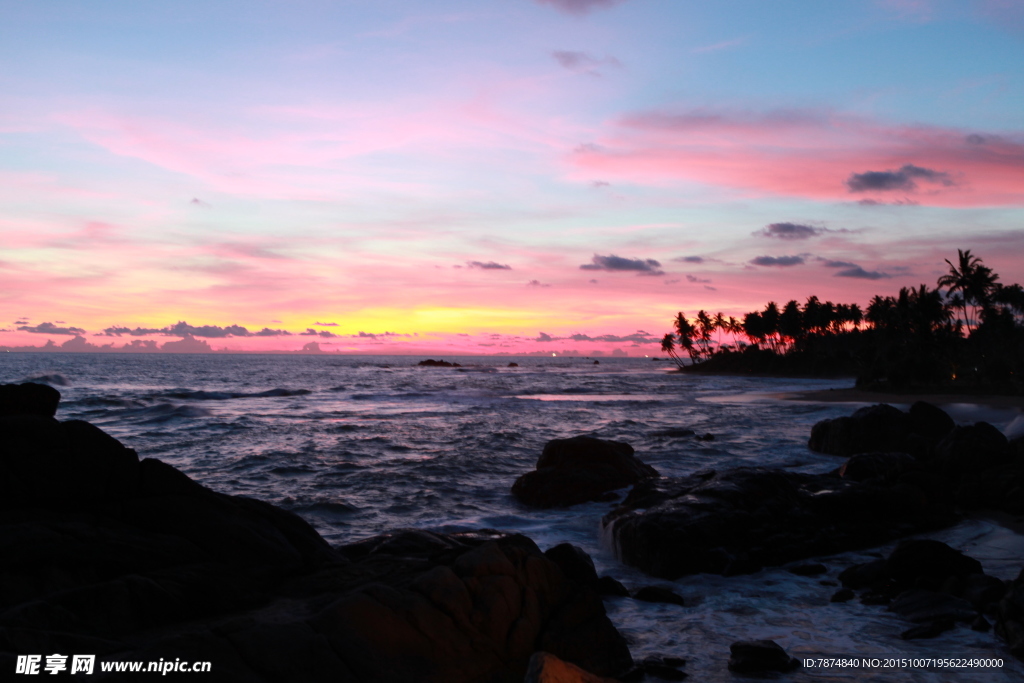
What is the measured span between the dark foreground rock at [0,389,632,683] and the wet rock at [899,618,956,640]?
9.67ft

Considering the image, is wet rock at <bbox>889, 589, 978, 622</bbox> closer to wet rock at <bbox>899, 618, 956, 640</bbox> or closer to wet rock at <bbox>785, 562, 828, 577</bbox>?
wet rock at <bbox>899, 618, 956, 640</bbox>

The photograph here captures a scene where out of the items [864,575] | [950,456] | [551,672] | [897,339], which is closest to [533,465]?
[950,456]

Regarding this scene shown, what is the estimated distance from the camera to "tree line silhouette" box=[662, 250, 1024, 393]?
Answer: 51.1 metres

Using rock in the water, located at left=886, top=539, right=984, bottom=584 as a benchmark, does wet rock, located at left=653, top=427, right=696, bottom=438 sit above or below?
below

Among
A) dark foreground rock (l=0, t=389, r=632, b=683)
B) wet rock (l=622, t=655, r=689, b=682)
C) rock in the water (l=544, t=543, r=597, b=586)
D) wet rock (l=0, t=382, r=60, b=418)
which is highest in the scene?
wet rock (l=0, t=382, r=60, b=418)

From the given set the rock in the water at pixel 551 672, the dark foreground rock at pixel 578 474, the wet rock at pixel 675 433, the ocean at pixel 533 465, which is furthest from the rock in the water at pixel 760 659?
the wet rock at pixel 675 433

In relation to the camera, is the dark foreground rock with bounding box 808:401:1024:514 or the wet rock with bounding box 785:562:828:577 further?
the dark foreground rock with bounding box 808:401:1024:514

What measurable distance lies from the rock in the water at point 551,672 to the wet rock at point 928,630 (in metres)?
4.14

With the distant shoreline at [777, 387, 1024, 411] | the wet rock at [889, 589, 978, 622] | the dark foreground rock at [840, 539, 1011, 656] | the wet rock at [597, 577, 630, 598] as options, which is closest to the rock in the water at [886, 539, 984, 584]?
the dark foreground rock at [840, 539, 1011, 656]

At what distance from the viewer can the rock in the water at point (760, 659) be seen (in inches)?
221

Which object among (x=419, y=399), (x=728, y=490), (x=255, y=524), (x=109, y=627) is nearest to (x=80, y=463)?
(x=255, y=524)

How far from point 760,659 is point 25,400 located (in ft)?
29.5

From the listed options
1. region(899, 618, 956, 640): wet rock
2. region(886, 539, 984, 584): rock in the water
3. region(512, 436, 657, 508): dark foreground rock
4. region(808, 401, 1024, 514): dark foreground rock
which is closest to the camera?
region(899, 618, 956, 640): wet rock

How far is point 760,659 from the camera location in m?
5.68
